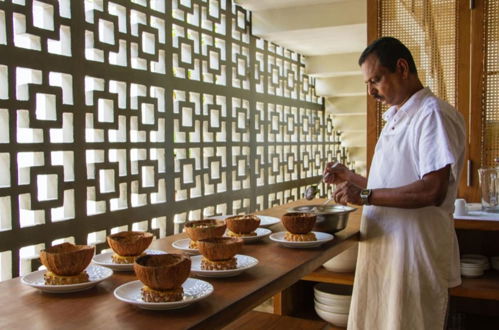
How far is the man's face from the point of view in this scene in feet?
6.31

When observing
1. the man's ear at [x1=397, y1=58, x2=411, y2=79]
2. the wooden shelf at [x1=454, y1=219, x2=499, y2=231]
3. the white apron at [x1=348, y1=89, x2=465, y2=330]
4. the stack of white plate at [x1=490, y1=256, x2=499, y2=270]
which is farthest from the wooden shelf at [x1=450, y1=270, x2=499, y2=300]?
the man's ear at [x1=397, y1=58, x2=411, y2=79]

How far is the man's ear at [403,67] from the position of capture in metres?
1.90

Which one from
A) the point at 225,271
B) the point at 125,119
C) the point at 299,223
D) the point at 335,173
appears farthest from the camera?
the point at 125,119

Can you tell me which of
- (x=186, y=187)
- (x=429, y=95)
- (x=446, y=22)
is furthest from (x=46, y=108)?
(x=446, y=22)

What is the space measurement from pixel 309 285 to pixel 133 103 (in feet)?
4.89

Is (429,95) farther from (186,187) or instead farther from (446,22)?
(186,187)

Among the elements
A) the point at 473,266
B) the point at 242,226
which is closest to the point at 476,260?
the point at 473,266

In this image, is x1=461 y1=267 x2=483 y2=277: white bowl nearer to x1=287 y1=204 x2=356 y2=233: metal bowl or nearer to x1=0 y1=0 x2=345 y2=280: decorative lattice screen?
x1=287 y1=204 x2=356 y2=233: metal bowl

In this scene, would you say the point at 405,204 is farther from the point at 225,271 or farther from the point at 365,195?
the point at 225,271

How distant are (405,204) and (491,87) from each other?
1815 millimetres

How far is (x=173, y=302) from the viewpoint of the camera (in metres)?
1.14

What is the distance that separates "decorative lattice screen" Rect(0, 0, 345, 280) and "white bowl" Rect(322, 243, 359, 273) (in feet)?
3.60

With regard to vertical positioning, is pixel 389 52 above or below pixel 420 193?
above

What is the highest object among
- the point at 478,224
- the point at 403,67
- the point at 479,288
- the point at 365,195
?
the point at 403,67
